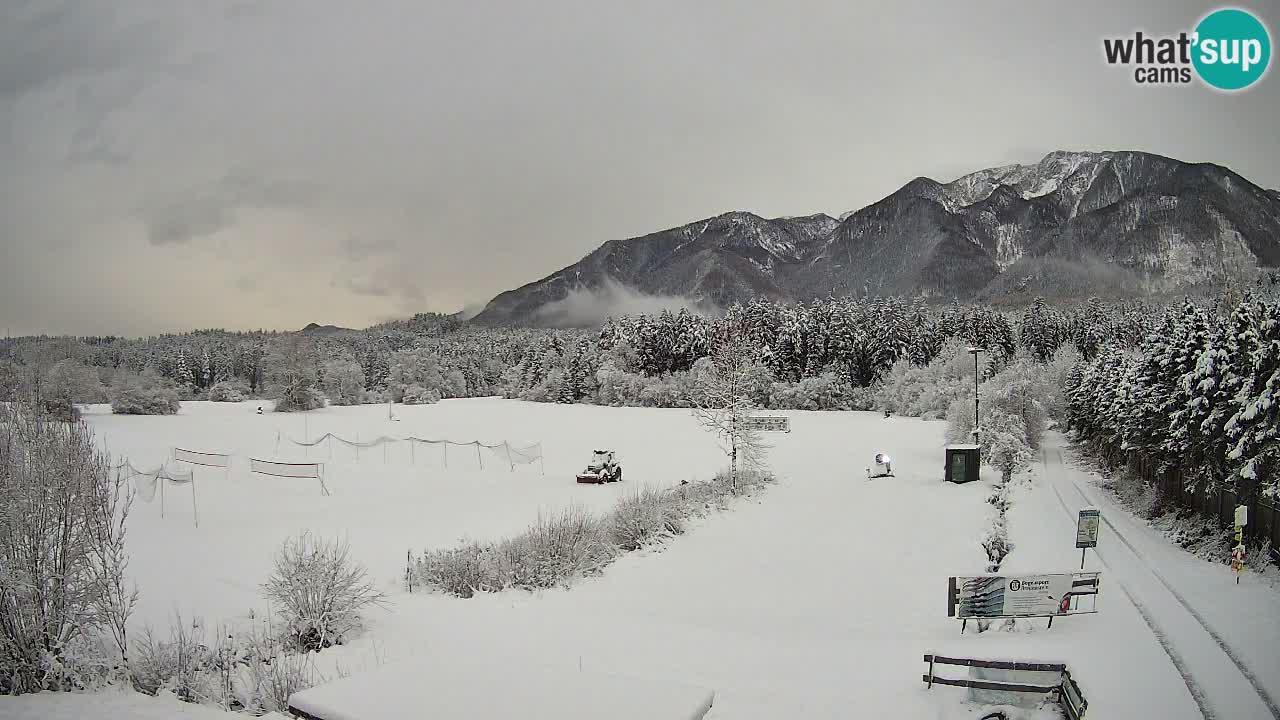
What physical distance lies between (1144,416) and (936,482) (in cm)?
830

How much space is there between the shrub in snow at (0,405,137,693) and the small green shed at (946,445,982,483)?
91.9 feet

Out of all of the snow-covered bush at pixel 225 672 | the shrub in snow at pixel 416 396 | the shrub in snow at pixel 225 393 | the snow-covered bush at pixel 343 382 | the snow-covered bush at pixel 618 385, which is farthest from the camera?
the shrub in snow at pixel 416 396

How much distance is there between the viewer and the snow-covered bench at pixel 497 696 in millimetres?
4051

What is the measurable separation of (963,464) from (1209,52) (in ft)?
73.8

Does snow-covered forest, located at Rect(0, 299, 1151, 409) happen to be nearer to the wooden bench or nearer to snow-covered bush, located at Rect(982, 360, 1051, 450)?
snow-covered bush, located at Rect(982, 360, 1051, 450)

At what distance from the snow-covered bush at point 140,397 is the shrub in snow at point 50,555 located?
6408 cm

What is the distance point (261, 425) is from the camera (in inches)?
2174

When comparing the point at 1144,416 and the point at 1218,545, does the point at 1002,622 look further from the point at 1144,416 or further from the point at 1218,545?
the point at 1144,416

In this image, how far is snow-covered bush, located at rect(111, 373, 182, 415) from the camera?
60125 mm

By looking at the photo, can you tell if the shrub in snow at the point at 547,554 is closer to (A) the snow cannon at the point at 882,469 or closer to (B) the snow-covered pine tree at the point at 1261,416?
(B) the snow-covered pine tree at the point at 1261,416

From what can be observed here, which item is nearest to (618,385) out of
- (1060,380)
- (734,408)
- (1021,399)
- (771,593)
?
(1060,380)

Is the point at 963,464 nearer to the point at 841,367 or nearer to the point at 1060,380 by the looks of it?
the point at 1060,380

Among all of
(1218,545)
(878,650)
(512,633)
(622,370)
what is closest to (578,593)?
(512,633)

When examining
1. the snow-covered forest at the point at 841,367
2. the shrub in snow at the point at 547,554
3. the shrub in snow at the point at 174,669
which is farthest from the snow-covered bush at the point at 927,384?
the shrub in snow at the point at 174,669
